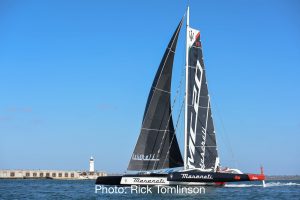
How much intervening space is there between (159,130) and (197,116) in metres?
3.10

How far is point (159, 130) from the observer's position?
38.7 m

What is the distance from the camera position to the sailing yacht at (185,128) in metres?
37.8

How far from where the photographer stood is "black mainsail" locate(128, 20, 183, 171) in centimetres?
3784

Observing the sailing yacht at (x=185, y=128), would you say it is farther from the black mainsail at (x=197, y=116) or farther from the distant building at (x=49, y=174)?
the distant building at (x=49, y=174)

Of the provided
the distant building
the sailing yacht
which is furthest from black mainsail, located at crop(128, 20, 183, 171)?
the distant building

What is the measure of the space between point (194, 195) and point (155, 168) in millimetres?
4532

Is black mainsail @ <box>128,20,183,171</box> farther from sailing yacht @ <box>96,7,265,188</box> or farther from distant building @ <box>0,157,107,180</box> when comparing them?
distant building @ <box>0,157,107,180</box>

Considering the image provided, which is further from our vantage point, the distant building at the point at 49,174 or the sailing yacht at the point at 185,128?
the distant building at the point at 49,174

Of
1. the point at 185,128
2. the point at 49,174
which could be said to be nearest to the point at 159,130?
the point at 185,128

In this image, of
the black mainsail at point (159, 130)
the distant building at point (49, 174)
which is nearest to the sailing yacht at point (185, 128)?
the black mainsail at point (159, 130)

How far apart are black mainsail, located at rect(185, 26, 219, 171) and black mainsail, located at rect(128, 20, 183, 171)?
133 centimetres

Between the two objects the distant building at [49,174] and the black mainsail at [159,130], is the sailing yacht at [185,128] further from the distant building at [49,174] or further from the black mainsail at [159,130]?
the distant building at [49,174]

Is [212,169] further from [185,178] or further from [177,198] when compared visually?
[177,198]

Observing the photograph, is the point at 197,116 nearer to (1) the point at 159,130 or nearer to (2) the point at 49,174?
(1) the point at 159,130
